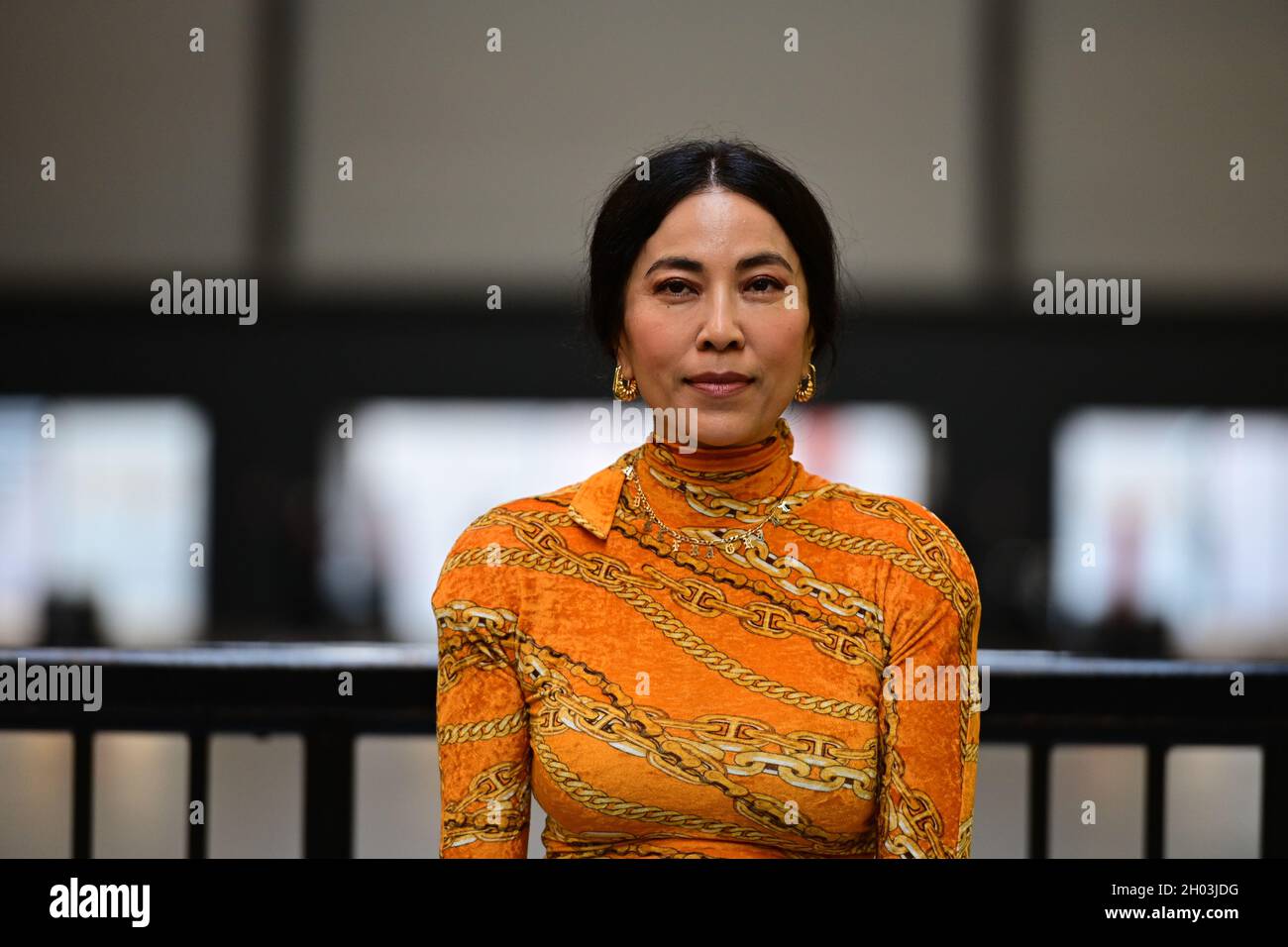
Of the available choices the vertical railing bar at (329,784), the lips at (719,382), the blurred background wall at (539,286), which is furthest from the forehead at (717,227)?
the blurred background wall at (539,286)

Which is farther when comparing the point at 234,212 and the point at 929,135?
the point at 234,212

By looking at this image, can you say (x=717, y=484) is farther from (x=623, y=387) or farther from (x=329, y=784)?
(x=329, y=784)

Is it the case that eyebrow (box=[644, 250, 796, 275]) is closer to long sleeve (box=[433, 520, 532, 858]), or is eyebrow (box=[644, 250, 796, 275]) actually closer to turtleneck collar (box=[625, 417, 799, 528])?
turtleneck collar (box=[625, 417, 799, 528])

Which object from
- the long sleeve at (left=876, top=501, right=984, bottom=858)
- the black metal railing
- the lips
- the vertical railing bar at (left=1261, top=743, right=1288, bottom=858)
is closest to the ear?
A: the lips

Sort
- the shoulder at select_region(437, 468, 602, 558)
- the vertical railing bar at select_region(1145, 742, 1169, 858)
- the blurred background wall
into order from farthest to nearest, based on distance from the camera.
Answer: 1. the blurred background wall
2. the vertical railing bar at select_region(1145, 742, 1169, 858)
3. the shoulder at select_region(437, 468, 602, 558)

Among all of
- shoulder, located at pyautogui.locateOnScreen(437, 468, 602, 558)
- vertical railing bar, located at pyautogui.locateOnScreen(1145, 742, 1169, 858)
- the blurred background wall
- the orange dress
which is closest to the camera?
the orange dress

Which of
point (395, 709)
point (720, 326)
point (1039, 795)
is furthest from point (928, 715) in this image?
point (395, 709)

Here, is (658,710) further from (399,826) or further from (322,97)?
(322,97)

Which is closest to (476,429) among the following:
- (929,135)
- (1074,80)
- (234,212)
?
(234,212)

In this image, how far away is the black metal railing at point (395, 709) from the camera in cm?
204

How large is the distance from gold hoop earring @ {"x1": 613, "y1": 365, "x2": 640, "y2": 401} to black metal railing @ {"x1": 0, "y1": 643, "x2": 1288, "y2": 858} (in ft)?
2.95

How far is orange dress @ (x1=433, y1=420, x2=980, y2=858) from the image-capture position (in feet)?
4.01

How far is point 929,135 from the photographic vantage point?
5125 millimetres
